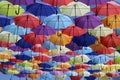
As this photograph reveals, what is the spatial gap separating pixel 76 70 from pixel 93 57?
14.7 feet

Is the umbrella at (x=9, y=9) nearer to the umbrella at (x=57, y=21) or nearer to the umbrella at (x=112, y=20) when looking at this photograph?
the umbrella at (x=57, y=21)

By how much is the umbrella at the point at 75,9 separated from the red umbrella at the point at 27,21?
1470mm

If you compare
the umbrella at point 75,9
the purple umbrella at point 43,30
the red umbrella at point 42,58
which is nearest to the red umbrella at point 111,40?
the purple umbrella at point 43,30

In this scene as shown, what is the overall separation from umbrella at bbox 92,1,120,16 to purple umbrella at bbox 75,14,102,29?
44 centimetres

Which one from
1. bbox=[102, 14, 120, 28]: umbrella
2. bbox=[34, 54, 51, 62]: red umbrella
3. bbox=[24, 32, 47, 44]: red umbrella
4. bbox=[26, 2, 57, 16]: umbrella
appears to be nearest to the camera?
bbox=[26, 2, 57, 16]: umbrella

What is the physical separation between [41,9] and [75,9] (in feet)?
5.01

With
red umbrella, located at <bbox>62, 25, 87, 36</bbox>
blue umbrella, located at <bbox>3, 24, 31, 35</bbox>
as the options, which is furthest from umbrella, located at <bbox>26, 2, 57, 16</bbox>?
blue umbrella, located at <bbox>3, 24, 31, 35</bbox>

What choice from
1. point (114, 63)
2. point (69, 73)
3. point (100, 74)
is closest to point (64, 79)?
point (69, 73)

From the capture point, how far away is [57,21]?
52.8ft

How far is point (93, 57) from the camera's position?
23281 millimetres

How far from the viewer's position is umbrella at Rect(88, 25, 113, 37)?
54.8 feet

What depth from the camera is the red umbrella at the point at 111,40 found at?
17734 millimetres

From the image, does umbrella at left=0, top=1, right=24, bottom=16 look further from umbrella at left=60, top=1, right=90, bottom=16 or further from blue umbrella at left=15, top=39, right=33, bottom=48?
blue umbrella at left=15, top=39, right=33, bottom=48

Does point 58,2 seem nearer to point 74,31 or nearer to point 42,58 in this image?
point 74,31
